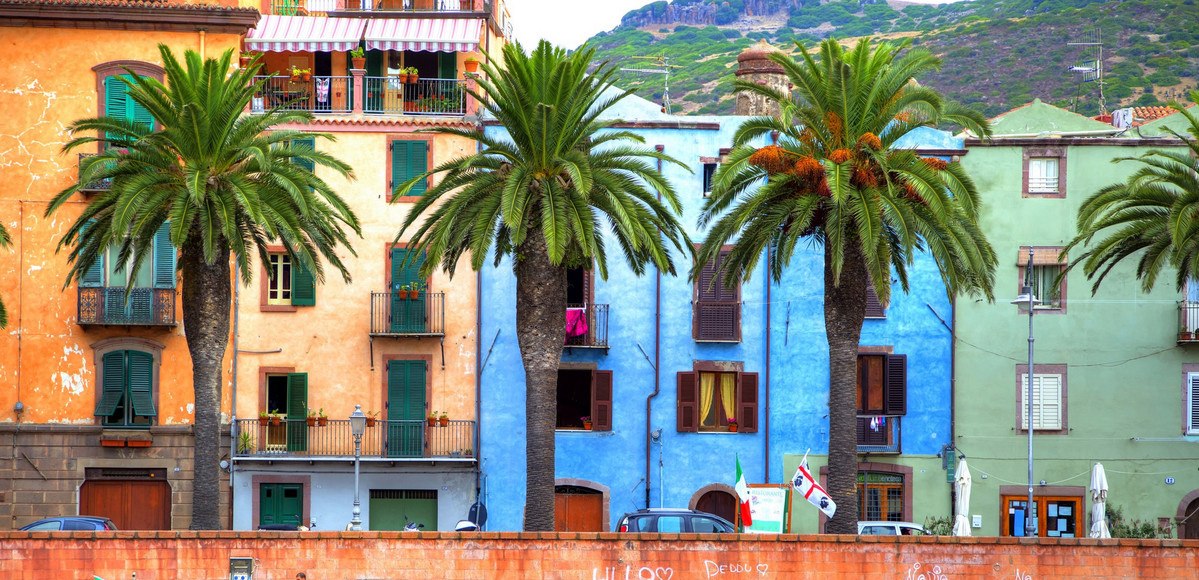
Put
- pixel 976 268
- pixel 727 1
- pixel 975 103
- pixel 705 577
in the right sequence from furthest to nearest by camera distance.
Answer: pixel 727 1 < pixel 975 103 < pixel 976 268 < pixel 705 577

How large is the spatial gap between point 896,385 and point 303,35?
1854 cm

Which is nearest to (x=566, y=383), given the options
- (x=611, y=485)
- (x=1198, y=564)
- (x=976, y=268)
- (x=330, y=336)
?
(x=611, y=485)

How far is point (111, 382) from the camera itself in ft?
147

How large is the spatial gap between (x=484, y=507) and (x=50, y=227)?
13.5m

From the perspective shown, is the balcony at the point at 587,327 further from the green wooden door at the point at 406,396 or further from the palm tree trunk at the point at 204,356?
the palm tree trunk at the point at 204,356

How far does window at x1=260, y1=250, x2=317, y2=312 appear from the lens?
1783 inches

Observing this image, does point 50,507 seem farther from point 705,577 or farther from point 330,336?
point 705,577

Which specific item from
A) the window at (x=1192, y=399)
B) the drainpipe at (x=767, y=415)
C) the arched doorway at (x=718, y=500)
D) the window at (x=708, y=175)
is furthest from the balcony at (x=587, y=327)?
the window at (x=1192, y=399)

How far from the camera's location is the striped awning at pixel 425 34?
1825 inches

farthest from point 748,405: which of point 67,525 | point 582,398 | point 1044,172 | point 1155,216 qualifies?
point 67,525

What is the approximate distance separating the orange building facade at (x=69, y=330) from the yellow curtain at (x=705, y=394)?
44.2ft

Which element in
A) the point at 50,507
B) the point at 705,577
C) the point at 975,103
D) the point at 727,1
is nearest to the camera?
the point at 705,577

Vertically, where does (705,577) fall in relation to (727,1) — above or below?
below

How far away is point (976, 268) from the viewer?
36031 millimetres
